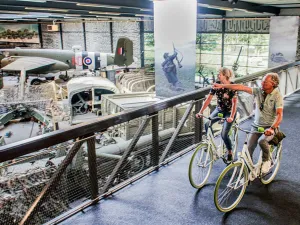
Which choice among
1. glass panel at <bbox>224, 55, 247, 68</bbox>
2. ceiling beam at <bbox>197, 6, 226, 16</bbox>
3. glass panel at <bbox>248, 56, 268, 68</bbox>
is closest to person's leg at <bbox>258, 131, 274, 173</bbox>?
ceiling beam at <bbox>197, 6, 226, 16</bbox>

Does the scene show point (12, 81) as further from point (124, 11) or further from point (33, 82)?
point (124, 11)

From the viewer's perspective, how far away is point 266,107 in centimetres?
365

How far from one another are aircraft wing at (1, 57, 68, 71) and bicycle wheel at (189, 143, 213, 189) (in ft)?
51.5

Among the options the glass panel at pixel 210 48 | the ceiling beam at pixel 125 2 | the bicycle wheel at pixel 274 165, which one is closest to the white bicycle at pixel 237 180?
the bicycle wheel at pixel 274 165

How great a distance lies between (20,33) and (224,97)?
29463mm

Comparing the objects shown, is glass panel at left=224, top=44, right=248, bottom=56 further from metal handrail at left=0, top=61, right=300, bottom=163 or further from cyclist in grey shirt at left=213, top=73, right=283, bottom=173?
cyclist in grey shirt at left=213, top=73, right=283, bottom=173

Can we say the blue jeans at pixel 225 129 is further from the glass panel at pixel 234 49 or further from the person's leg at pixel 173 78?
the glass panel at pixel 234 49

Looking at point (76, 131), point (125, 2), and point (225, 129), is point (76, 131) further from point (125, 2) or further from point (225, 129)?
point (125, 2)

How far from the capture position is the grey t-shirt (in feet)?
11.6

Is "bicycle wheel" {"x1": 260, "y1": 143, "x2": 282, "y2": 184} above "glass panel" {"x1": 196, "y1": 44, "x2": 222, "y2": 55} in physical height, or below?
below

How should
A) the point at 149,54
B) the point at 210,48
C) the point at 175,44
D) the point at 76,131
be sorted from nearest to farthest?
the point at 76,131 < the point at 175,44 < the point at 210,48 < the point at 149,54

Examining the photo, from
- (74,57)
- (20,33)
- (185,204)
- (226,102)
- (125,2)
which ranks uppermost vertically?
(125,2)

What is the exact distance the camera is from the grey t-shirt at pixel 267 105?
3543mm

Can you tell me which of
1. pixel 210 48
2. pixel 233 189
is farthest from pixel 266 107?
pixel 210 48
